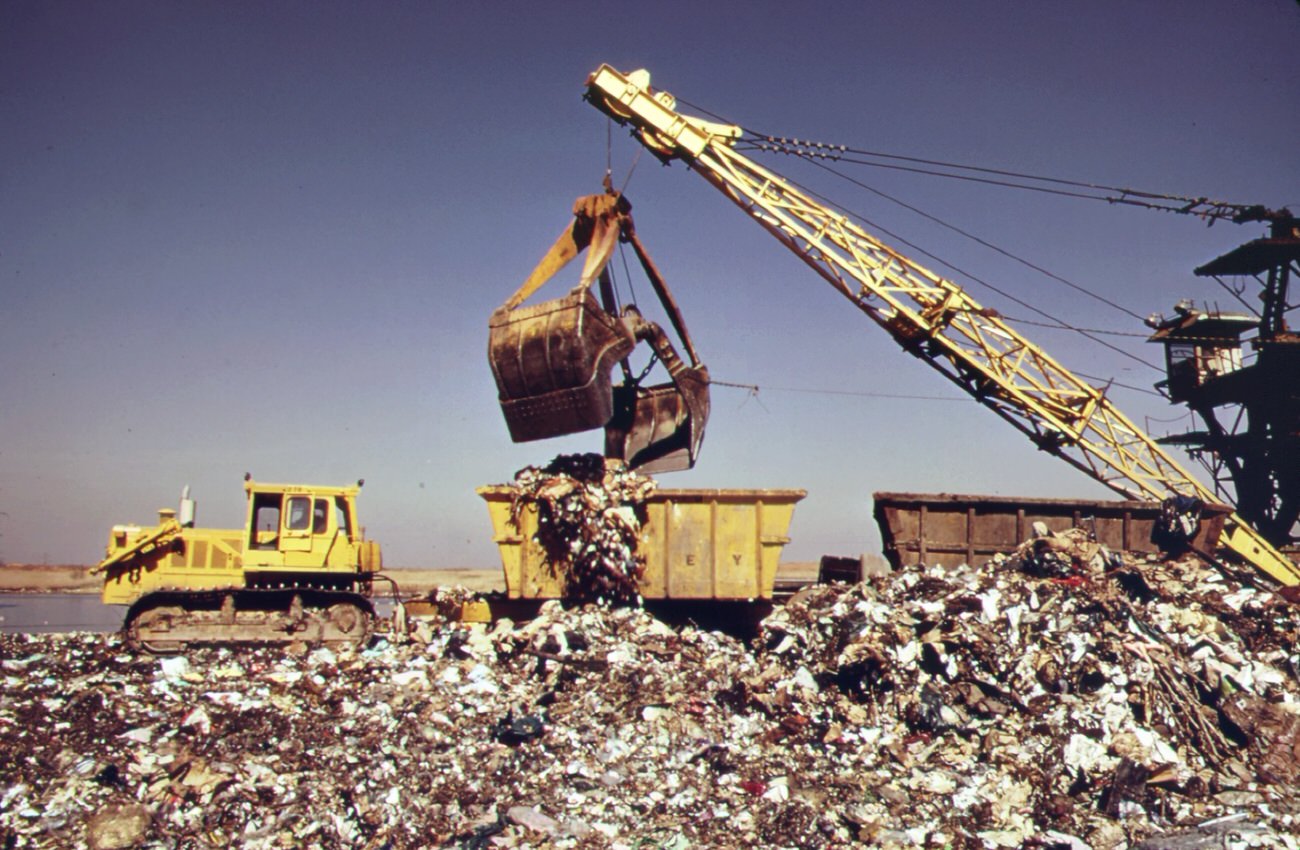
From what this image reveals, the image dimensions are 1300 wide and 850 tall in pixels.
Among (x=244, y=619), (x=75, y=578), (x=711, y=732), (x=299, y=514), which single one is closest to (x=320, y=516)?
(x=299, y=514)

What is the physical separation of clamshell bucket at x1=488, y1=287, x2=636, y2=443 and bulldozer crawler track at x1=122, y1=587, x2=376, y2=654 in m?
2.92

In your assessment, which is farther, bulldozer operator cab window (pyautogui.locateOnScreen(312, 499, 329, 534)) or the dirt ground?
the dirt ground

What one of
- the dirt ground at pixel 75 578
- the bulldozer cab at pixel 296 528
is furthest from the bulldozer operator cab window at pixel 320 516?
the dirt ground at pixel 75 578

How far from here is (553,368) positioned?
25.9 ft

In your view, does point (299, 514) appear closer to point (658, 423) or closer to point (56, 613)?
point (658, 423)

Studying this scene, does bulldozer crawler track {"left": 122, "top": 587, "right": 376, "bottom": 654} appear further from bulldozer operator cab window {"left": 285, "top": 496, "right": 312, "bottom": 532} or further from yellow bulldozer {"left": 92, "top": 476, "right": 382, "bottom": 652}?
bulldozer operator cab window {"left": 285, "top": 496, "right": 312, "bottom": 532}

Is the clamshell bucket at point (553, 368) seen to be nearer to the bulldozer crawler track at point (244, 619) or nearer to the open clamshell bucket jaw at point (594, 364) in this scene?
the open clamshell bucket jaw at point (594, 364)

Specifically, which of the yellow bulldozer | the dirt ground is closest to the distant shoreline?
the dirt ground

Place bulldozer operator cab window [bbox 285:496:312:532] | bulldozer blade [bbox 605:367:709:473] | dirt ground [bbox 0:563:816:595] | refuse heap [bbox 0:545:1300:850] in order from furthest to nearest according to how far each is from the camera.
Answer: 1. dirt ground [bbox 0:563:816:595]
2. bulldozer blade [bbox 605:367:709:473]
3. bulldozer operator cab window [bbox 285:496:312:532]
4. refuse heap [bbox 0:545:1300:850]

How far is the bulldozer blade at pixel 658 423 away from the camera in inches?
380

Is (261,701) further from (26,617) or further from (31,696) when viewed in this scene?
(26,617)

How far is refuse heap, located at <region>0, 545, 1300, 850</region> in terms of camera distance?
4.80 m

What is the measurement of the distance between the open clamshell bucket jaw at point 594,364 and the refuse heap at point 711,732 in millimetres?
2044

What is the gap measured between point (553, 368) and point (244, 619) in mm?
4502
